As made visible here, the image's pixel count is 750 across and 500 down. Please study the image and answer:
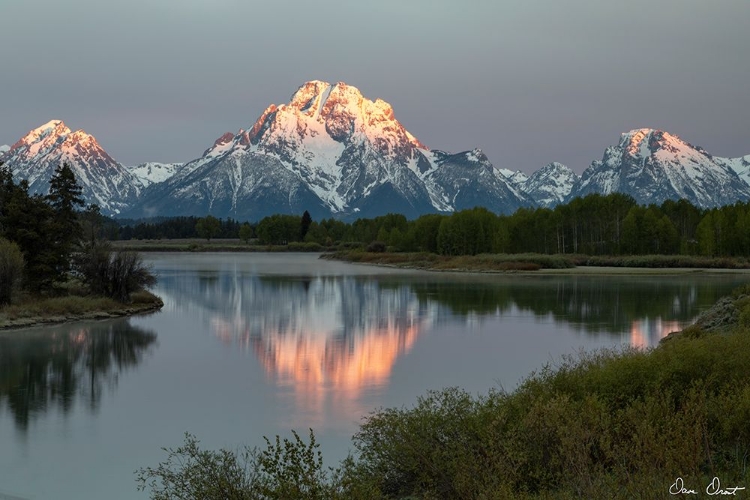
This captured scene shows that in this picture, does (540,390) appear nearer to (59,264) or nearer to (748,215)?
(59,264)

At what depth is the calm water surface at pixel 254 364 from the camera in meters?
19.0

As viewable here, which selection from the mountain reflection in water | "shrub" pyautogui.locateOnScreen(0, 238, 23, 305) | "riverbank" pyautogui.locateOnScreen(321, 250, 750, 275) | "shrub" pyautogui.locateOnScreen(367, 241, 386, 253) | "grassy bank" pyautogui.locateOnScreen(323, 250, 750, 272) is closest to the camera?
the mountain reflection in water

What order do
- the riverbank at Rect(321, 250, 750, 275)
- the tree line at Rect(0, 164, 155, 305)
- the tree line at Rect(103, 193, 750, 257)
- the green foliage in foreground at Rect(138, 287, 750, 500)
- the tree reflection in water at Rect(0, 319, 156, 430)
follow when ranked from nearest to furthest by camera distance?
the green foliage in foreground at Rect(138, 287, 750, 500) < the tree reflection in water at Rect(0, 319, 156, 430) < the tree line at Rect(0, 164, 155, 305) < the riverbank at Rect(321, 250, 750, 275) < the tree line at Rect(103, 193, 750, 257)

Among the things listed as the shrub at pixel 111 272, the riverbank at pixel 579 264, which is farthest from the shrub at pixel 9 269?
the riverbank at pixel 579 264

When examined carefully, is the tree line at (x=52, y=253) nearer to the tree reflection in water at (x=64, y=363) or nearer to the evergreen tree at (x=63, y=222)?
the evergreen tree at (x=63, y=222)

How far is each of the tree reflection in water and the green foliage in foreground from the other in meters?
9.29

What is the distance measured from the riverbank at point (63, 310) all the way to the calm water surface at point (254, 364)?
1.63 metres

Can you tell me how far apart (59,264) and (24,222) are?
3551mm

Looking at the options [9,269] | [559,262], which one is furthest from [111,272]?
[559,262]

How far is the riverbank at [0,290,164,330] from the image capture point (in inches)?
1676

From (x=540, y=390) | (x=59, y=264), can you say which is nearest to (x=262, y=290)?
(x=59, y=264)

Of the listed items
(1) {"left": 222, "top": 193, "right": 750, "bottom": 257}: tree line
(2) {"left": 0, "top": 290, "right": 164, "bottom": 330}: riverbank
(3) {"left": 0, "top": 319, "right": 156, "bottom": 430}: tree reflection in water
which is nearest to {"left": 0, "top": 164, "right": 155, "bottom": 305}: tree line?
(2) {"left": 0, "top": 290, "right": 164, "bottom": 330}: riverbank

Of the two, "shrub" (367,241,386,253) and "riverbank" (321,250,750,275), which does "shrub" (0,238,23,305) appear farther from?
"shrub" (367,241,386,253)

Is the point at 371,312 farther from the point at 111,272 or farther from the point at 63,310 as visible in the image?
the point at 63,310
